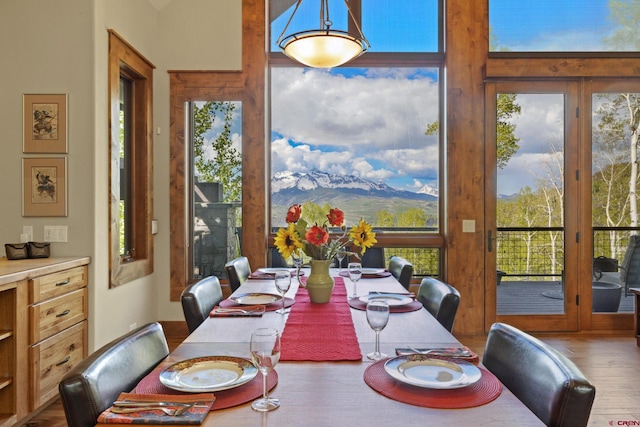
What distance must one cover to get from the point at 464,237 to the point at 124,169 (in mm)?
3188

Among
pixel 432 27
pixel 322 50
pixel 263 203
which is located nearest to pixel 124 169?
pixel 263 203

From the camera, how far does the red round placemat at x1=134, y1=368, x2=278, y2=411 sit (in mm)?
1091

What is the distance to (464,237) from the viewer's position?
174 inches

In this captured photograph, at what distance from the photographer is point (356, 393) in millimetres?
1159

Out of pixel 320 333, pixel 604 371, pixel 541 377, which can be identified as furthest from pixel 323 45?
pixel 604 371

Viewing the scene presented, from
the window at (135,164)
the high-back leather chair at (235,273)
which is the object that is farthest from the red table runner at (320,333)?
the window at (135,164)

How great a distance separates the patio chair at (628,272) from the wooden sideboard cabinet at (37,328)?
14.9ft

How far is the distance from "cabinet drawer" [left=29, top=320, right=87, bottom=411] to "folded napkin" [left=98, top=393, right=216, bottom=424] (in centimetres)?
186

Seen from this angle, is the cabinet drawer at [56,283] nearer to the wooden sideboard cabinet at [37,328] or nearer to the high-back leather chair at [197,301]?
the wooden sideboard cabinet at [37,328]

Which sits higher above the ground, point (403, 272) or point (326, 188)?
point (326, 188)

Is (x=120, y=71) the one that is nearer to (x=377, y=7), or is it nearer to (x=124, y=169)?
(x=124, y=169)

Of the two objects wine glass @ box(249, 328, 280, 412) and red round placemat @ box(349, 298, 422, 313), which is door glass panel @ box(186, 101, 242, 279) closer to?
red round placemat @ box(349, 298, 422, 313)

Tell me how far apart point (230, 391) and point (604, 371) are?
333 centimetres

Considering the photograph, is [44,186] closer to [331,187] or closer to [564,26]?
[331,187]
